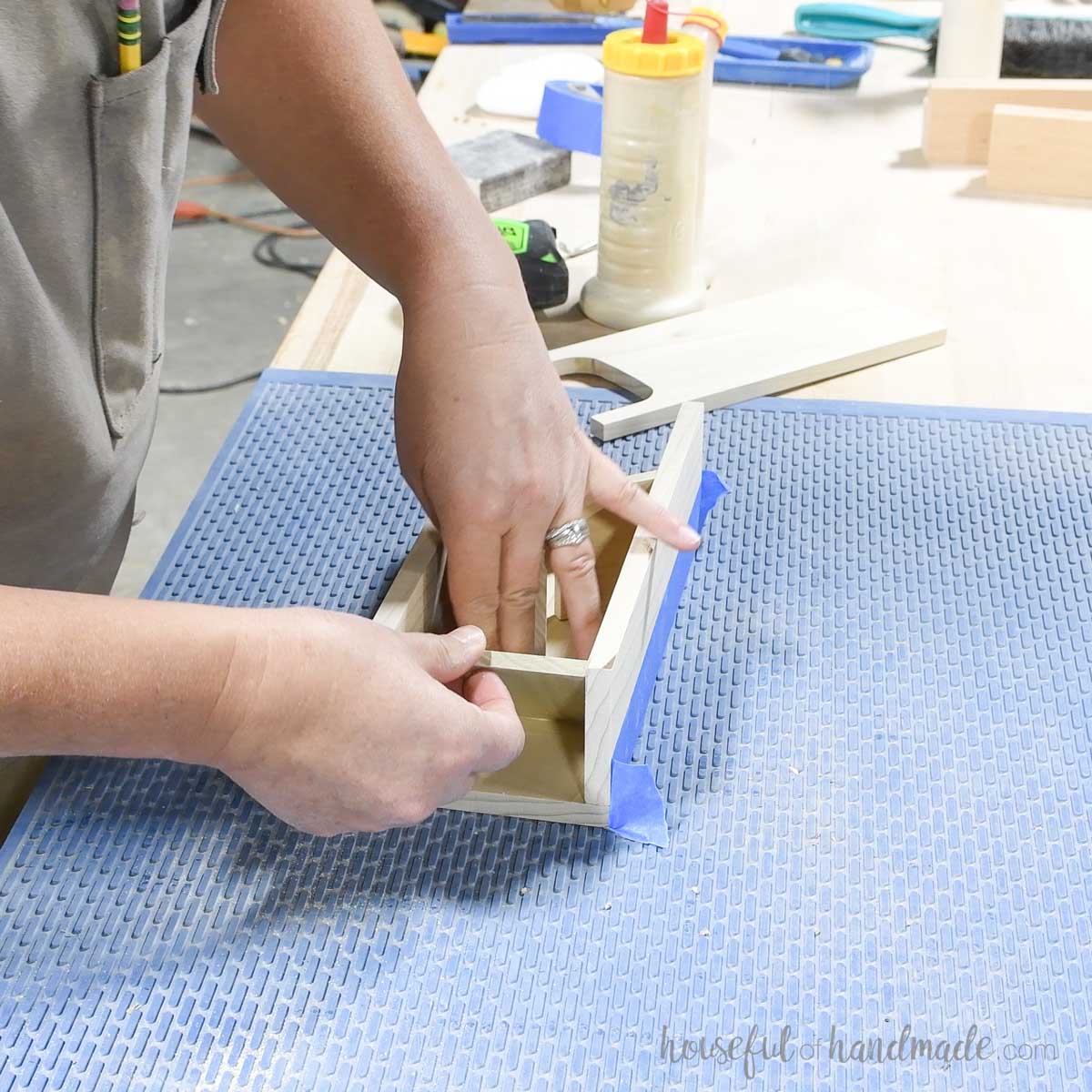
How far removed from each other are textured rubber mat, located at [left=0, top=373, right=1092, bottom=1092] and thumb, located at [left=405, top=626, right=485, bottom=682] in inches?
3.6

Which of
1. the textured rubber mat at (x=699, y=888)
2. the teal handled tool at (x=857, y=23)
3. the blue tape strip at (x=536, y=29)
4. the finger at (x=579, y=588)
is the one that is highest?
the teal handled tool at (x=857, y=23)

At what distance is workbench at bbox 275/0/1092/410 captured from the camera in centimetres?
107

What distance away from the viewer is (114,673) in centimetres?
52

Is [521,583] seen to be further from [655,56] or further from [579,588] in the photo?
[655,56]

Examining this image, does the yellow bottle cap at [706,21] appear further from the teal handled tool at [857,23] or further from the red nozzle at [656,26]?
the teal handled tool at [857,23]

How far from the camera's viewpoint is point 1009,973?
22.4 inches

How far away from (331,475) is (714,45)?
541 mm

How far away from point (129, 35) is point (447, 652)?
372 millimetres

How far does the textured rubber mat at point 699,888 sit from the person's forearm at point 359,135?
20 cm

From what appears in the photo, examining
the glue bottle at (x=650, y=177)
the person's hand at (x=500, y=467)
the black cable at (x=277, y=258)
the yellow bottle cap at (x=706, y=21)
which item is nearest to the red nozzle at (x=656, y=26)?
the glue bottle at (x=650, y=177)

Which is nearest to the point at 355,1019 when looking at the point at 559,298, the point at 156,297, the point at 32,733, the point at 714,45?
the point at 32,733

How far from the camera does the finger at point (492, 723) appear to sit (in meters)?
0.60

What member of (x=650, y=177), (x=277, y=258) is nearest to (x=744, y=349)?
(x=650, y=177)

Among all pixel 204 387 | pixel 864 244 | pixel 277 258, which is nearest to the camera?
pixel 864 244
